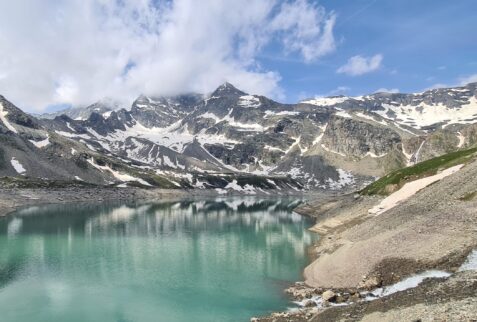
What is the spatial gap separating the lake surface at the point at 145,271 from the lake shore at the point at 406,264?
5.44 meters

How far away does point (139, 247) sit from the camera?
309 feet

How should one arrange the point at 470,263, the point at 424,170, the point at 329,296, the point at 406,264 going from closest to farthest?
the point at 470,263 → the point at 329,296 → the point at 406,264 → the point at 424,170

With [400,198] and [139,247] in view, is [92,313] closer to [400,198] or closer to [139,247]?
[139,247]

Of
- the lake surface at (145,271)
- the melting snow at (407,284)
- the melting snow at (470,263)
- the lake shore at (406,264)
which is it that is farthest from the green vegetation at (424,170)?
the melting snow at (407,284)

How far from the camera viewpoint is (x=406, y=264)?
170ft

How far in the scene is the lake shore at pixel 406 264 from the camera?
1448 inches

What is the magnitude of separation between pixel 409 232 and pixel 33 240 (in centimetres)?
8093

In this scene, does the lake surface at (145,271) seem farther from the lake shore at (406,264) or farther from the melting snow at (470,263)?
the melting snow at (470,263)

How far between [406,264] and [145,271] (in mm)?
38998

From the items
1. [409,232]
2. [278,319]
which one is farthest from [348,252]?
[278,319]

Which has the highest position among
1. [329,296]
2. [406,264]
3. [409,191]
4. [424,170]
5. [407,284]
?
[424,170]

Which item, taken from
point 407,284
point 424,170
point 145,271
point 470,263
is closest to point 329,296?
point 407,284

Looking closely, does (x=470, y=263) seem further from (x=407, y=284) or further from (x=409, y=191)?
(x=409, y=191)

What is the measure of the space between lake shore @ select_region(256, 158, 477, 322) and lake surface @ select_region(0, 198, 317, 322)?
17.8ft
